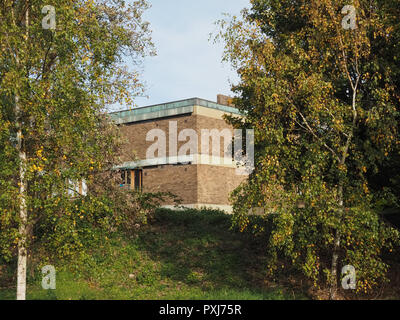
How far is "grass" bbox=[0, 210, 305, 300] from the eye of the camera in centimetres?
1864

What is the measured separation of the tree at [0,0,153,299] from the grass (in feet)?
6.35

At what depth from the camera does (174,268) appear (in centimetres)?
2200

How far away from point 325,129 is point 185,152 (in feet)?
69.6

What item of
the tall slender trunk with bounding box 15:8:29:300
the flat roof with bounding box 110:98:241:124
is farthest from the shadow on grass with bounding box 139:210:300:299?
the flat roof with bounding box 110:98:241:124

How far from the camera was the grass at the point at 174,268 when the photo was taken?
18.6 metres

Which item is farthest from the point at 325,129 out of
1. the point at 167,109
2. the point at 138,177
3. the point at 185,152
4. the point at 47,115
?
the point at 138,177

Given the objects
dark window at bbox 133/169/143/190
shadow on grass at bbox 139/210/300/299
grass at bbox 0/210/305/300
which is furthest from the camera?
dark window at bbox 133/169/143/190

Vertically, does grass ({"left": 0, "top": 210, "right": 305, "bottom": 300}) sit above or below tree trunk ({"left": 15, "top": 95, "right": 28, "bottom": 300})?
below

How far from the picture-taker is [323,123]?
55.0ft

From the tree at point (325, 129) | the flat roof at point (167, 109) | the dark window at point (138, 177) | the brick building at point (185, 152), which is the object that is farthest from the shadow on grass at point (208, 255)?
the dark window at point (138, 177)

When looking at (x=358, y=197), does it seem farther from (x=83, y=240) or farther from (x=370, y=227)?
(x=83, y=240)

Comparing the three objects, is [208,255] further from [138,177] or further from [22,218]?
[138,177]

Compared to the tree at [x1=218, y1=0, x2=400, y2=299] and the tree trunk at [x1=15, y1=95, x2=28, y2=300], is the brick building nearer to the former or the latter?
the tree at [x1=218, y1=0, x2=400, y2=299]

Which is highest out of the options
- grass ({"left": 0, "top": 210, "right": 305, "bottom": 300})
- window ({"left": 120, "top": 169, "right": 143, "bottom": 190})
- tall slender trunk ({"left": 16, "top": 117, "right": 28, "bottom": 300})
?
window ({"left": 120, "top": 169, "right": 143, "bottom": 190})
